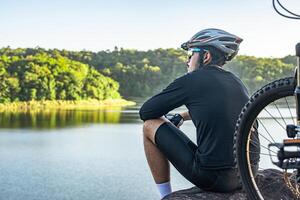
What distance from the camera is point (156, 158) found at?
3.00 meters

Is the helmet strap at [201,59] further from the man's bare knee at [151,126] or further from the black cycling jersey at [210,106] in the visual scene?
the man's bare knee at [151,126]

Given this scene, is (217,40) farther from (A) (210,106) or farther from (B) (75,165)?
(B) (75,165)

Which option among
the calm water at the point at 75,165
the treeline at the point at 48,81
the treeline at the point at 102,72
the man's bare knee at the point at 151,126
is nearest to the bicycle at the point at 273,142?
the man's bare knee at the point at 151,126

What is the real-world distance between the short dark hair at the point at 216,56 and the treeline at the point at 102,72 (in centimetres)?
6932

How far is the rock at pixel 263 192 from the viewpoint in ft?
9.40

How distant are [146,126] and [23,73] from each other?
74.5 m

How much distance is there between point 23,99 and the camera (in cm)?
7675

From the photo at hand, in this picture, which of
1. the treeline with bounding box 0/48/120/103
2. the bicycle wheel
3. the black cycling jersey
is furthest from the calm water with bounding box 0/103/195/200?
the treeline with bounding box 0/48/120/103

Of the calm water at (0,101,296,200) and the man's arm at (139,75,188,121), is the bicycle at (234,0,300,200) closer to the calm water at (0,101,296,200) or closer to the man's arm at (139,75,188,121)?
the man's arm at (139,75,188,121)

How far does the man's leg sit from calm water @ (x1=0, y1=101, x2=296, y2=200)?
41.8 ft

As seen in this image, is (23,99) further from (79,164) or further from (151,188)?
(151,188)

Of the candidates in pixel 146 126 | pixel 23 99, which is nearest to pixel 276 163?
pixel 146 126

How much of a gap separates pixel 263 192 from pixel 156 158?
622 millimetres

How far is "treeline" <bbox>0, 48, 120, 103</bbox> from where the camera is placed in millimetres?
73750
